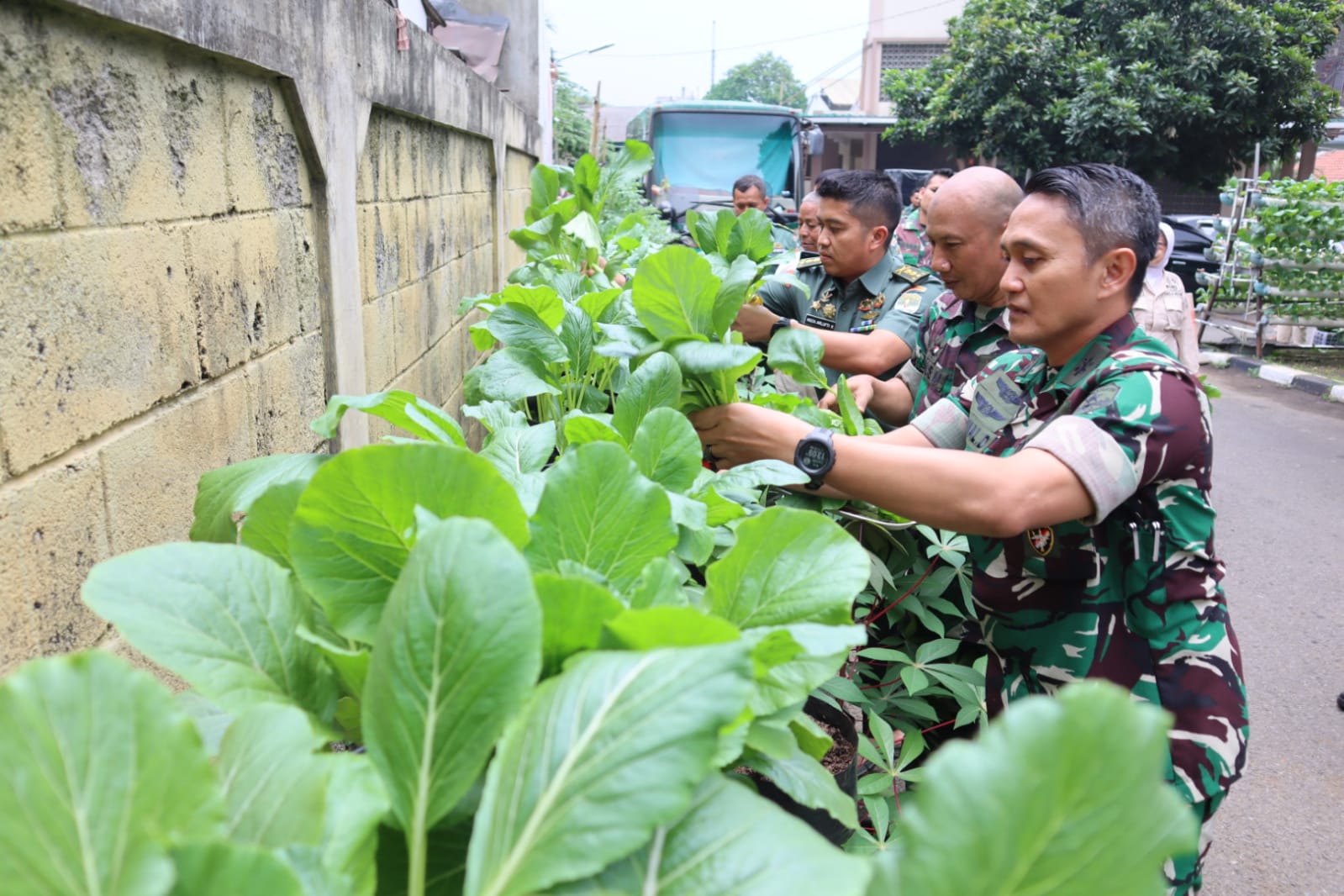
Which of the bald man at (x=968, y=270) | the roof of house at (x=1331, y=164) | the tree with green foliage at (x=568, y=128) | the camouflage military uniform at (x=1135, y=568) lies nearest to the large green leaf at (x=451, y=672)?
the camouflage military uniform at (x=1135, y=568)

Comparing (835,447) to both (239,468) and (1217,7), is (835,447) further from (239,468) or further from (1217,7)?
(1217,7)

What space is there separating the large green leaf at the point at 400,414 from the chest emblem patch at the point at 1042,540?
115cm

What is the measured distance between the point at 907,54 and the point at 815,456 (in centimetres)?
3628

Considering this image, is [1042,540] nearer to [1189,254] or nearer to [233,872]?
[233,872]

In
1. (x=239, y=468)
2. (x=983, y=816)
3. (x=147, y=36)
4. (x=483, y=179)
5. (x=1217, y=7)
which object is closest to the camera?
(x=983, y=816)

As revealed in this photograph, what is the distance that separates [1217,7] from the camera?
13930 mm

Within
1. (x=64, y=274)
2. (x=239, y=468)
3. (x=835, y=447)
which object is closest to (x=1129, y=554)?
(x=835, y=447)

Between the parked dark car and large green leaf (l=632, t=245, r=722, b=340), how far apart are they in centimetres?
1352

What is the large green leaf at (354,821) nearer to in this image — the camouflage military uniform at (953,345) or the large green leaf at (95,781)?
the large green leaf at (95,781)

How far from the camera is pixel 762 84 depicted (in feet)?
231

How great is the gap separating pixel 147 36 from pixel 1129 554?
68.9 inches

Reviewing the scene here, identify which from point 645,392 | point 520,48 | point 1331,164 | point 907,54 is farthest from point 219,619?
point 907,54

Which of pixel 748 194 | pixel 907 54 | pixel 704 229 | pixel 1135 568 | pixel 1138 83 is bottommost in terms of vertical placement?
pixel 1135 568

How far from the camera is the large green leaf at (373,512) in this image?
0.61 m
